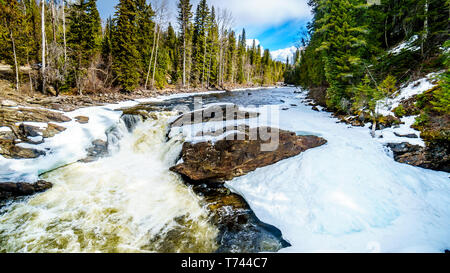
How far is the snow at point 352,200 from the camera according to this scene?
3504 mm

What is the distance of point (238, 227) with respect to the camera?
449 centimetres

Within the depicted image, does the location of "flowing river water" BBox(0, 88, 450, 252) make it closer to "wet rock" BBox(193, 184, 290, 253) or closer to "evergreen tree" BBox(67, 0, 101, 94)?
"wet rock" BBox(193, 184, 290, 253)

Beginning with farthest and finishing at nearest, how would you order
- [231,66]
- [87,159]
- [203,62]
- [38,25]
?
[231,66]
[203,62]
[38,25]
[87,159]

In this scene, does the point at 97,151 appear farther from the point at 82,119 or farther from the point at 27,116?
the point at 27,116

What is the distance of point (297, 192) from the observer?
4.99m

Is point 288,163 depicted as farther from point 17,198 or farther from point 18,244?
point 17,198

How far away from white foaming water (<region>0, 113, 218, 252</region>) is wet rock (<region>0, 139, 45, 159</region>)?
1152 millimetres

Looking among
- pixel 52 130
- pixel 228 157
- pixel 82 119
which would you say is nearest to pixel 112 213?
pixel 228 157

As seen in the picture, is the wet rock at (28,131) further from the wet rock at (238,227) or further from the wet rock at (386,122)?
the wet rock at (386,122)

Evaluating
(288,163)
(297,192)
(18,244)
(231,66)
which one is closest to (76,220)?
(18,244)

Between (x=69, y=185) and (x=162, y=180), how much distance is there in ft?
9.38

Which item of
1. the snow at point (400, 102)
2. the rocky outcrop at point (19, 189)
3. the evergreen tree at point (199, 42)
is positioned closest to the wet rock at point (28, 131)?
the rocky outcrop at point (19, 189)

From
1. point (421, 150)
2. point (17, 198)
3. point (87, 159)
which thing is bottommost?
point (17, 198)

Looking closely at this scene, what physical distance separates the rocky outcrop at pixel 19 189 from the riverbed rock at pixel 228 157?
155 inches
